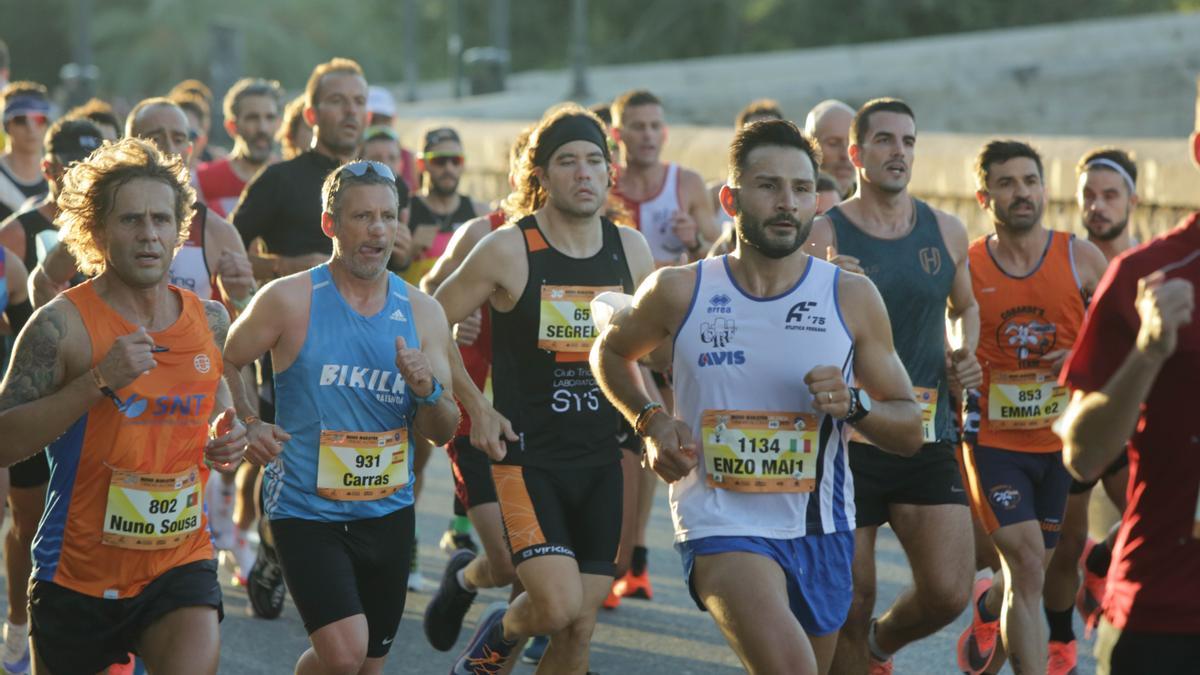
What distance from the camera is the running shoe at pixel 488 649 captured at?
Answer: 6.84m

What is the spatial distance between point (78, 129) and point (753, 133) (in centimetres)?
367

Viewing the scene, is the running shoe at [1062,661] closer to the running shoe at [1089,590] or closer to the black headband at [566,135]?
the running shoe at [1089,590]

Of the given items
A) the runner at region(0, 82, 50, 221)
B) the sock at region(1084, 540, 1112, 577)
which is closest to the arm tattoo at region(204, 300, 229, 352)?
the sock at region(1084, 540, 1112, 577)

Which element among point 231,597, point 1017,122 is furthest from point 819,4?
point 231,597

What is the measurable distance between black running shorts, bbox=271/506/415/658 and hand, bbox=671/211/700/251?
4.14 meters

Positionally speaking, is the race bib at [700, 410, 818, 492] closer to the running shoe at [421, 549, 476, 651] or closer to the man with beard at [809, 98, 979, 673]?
the man with beard at [809, 98, 979, 673]

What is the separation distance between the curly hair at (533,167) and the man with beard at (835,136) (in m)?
2.44

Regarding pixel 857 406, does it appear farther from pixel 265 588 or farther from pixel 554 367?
pixel 265 588

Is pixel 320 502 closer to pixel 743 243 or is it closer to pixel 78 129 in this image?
pixel 743 243

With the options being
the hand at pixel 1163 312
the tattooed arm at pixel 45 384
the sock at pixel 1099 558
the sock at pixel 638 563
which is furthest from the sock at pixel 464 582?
the hand at pixel 1163 312

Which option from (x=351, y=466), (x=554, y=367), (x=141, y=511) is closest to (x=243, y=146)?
(x=554, y=367)

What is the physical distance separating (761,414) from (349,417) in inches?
51.0

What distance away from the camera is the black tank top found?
22.3ft

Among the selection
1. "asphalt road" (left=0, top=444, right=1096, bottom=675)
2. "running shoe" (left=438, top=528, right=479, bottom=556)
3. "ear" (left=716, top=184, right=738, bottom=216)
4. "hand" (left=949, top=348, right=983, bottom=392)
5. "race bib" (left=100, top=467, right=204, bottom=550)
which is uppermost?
"ear" (left=716, top=184, right=738, bottom=216)
